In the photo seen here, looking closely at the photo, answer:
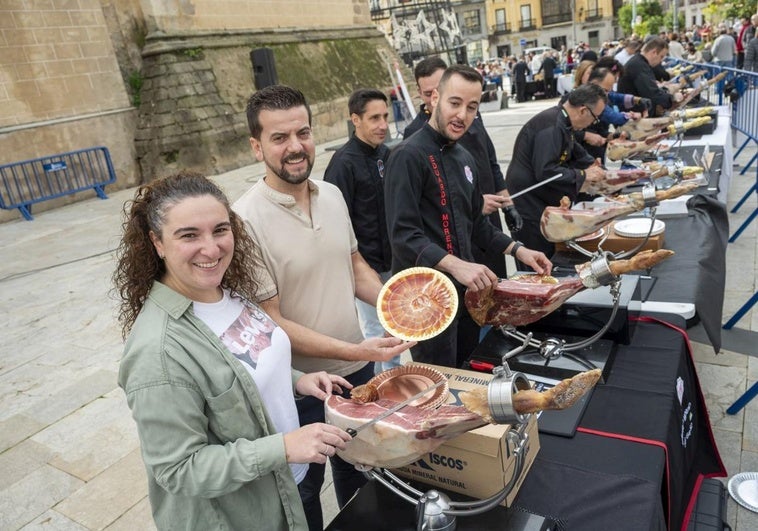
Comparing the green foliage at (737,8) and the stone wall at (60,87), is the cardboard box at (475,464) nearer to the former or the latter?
the stone wall at (60,87)

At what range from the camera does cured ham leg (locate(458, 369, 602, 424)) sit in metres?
1.06

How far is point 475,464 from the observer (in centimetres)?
133

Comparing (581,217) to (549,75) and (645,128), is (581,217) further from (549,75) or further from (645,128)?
(549,75)

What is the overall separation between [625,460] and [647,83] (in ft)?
19.9

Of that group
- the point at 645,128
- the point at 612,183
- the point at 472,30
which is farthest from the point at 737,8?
the point at 472,30

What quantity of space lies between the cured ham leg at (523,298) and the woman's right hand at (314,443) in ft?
2.83

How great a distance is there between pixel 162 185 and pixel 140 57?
12433 mm

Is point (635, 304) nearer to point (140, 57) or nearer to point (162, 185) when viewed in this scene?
point (162, 185)

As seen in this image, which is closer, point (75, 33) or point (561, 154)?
point (561, 154)

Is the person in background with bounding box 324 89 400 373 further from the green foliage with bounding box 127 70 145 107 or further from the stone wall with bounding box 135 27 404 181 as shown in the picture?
the green foliage with bounding box 127 70 145 107

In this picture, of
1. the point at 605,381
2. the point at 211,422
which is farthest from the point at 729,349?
the point at 211,422

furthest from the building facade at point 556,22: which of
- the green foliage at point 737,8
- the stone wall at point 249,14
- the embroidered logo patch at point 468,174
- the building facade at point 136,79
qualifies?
the embroidered logo patch at point 468,174

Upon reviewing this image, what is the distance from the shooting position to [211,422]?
1284 mm

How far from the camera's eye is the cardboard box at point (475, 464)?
1303 mm
